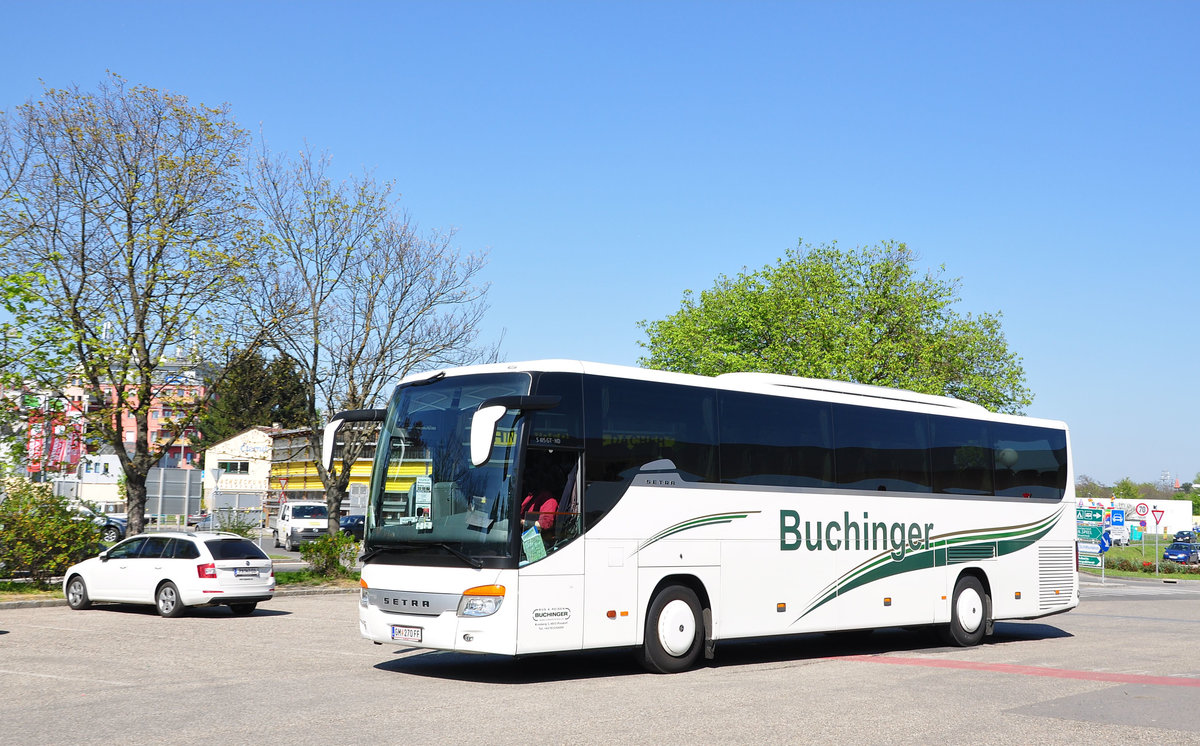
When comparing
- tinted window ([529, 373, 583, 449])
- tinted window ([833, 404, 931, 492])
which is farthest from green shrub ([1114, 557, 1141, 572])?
tinted window ([529, 373, 583, 449])

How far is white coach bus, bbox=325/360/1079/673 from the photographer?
11.7m

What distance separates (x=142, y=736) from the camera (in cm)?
836

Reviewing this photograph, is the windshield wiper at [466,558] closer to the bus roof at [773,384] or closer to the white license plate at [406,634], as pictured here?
the white license plate at [406,634]

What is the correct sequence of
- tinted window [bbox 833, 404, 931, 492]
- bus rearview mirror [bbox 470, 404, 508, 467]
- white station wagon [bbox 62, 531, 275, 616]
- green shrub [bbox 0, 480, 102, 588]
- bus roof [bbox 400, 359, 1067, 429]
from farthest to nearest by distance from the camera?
1. green shrub [bbox 0, 480, 102, 588]
2. white station wagon [bbox 62, 531, 275, 616]
3. tinted window [bbox 833, 404, 931, 492]
4. bus roof [bbox 400, 359, 1067, 429]
5. bus rearview mirror [bbox 470, 404, 508, 467]

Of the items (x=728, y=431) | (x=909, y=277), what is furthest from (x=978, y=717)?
(x=909, y=277)

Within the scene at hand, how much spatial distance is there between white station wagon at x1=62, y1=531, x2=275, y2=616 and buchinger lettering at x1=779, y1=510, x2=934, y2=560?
10.6 m

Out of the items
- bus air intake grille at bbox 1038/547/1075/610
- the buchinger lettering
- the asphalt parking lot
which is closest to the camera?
the asphalt parking lot

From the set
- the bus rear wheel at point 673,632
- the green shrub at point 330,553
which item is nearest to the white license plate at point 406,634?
the bus rear wheel at point 673,632

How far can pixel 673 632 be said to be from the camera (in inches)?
516

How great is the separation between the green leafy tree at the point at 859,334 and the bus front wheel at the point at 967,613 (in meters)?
30.1

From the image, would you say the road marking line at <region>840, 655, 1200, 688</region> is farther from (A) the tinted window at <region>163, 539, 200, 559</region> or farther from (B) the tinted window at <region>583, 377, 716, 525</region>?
(A) the tinted window at <region>163, 539, 200, 559</region>

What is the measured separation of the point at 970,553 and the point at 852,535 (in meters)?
3.03

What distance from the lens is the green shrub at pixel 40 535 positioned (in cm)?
2397

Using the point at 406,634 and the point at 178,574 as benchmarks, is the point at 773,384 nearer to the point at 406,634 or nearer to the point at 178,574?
the point at 406,634
